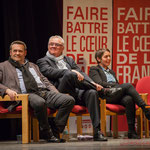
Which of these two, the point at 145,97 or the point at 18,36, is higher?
the point at 18,36

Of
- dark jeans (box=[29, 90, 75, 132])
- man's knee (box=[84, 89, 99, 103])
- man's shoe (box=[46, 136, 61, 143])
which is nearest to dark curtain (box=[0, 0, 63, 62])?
dark jeans (box=[29, 90, 75, 132])

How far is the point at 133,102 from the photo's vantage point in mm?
4621

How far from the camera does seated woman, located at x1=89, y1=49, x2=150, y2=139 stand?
454cm

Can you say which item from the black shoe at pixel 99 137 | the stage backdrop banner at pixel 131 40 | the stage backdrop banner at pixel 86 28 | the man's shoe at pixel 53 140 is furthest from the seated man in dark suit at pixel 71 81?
the stage backdrop banner at pixel 131 40

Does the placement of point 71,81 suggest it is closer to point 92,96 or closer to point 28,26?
point 92,96

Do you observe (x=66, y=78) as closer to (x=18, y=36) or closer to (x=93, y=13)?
(x=18, y=36)

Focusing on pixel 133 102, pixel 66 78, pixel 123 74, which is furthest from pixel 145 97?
pixel 66 78

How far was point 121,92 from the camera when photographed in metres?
4.64

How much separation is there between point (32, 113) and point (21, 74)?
0.51m

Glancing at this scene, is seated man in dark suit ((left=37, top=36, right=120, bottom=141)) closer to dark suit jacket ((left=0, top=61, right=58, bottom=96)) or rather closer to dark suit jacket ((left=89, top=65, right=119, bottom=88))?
dark suit jacket ((left=89, top=65, right=119, bottom=88))

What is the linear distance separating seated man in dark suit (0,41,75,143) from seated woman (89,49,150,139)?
0.79m

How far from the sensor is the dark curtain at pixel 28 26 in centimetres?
507

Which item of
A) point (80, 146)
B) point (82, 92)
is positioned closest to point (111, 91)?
point (82, 92)

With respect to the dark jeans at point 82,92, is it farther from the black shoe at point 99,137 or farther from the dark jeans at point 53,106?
the dark jeans at point 53,106
